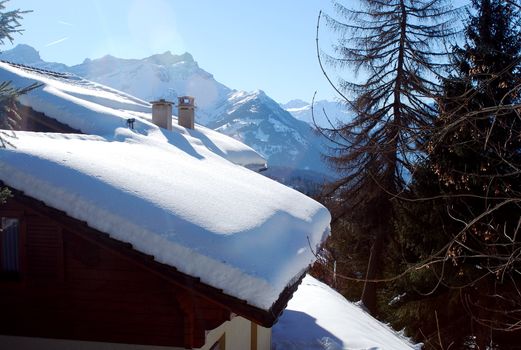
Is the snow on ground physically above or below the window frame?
below

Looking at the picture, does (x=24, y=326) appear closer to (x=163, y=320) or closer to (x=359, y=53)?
(x=163, y=320)

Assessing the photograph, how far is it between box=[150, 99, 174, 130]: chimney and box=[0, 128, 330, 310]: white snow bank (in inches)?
233

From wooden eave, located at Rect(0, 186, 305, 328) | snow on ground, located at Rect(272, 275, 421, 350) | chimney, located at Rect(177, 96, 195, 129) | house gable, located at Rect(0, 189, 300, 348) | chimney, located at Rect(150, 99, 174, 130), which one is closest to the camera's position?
wooden eave, located at Rect(0, 186, 305, 328)

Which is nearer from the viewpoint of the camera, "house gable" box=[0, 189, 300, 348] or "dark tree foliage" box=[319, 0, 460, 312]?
"house gable" box=[0, 189, 300, 348]

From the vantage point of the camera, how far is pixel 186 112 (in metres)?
14.4

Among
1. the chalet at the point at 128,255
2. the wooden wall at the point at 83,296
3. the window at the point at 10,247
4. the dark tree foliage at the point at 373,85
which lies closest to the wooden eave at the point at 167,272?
the chalet at the point at 128,255

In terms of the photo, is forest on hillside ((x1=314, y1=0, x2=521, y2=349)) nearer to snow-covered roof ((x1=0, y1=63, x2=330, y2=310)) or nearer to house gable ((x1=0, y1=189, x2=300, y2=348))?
snow-covered roof ((x1=0, y1=63, x2=330, y2=310))

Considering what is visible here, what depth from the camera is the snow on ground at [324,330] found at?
7.88 metres

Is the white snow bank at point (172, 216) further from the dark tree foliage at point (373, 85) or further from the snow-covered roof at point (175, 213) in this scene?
the dark tree foliage at point (373, 85)

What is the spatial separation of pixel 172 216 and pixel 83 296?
1.60m

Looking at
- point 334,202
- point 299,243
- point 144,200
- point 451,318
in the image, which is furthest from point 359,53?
point 144,200

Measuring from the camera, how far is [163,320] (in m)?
4.71

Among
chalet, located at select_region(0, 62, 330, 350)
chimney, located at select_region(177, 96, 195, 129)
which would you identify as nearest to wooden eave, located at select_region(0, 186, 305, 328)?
chalet, located at select_region(0, 62, 330, 350)

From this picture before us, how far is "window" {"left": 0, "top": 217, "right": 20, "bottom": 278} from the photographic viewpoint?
500 cm
